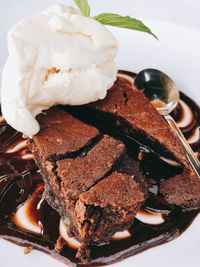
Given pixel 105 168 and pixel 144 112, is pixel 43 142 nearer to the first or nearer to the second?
pixel 105 168

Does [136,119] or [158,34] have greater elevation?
[158,34]

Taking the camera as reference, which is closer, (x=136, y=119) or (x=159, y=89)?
(x=136, y=119)

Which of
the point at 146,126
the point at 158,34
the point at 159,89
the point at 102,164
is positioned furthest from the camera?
the point at 158,34

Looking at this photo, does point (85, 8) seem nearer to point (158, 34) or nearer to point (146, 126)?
point (146, 126)

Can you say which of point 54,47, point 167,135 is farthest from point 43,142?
point 167,135

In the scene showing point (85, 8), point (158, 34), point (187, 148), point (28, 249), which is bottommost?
point (28, 249)

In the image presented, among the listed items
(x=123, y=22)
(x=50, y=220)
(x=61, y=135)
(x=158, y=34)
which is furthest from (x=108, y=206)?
(x=158, y=34)
